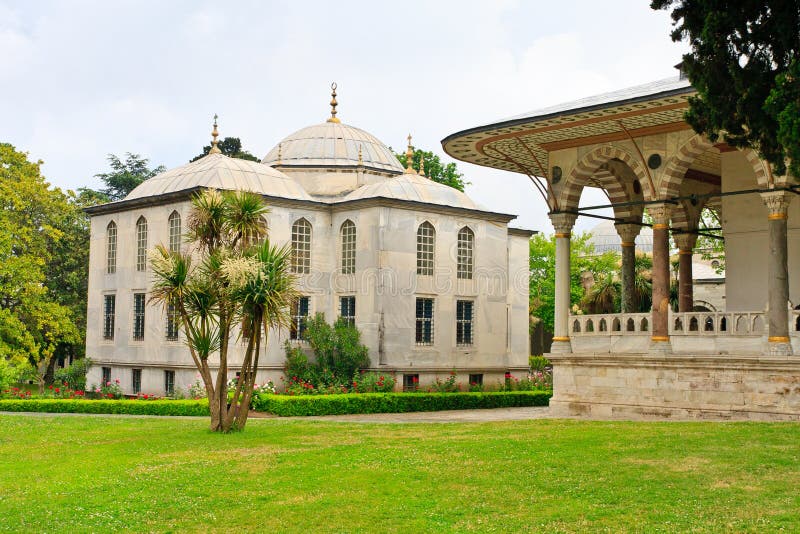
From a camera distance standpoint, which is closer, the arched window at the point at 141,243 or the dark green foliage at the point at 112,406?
the dark green foliage at the point at 112,406

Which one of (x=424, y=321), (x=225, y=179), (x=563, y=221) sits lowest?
(x=424, y=321)

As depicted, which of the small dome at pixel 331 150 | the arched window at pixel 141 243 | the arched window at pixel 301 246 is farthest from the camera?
the small dome at pixel 331 150

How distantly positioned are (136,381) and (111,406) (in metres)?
5.17

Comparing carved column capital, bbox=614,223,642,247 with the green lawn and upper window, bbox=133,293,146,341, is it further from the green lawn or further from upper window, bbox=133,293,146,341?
upper window, bbox=133,293,146,341

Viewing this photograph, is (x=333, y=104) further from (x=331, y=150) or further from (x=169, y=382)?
(x=169, y=382)

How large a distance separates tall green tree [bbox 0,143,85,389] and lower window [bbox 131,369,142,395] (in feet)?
14.5

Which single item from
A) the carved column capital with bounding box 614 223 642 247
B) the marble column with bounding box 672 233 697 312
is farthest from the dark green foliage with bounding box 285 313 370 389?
the marble column with bounding box 672 233 697 312

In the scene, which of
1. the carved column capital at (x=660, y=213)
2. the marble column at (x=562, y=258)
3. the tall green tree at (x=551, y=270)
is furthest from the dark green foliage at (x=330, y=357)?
the tall green tree at (x=551, y=270)

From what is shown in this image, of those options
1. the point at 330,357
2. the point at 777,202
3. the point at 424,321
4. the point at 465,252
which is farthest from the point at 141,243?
the point at 777,202

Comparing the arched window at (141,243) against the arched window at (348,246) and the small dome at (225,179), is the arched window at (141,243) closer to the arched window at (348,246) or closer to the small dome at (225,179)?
the small dome at (225,179)

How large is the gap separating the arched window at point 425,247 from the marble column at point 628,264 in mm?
6789

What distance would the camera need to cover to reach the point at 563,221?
80.2 feet

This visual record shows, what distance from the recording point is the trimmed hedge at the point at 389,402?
2592cm

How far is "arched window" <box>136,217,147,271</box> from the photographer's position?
31812mm
